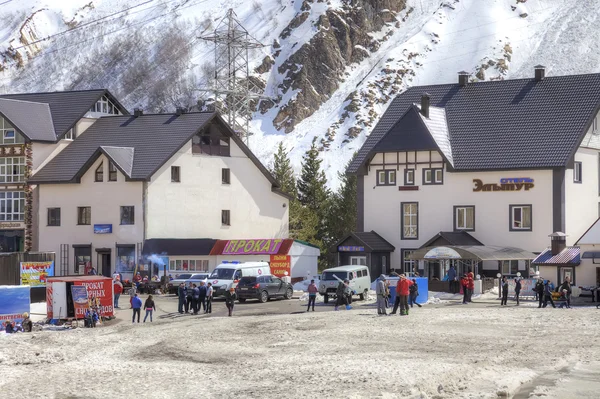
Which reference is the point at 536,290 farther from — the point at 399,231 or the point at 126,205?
the point at 126,205

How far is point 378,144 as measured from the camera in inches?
2771

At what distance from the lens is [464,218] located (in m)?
67.7

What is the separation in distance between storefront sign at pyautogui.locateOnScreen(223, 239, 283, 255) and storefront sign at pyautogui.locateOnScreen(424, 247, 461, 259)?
11.3m

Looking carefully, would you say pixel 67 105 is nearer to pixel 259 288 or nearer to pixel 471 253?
pixel 259 288

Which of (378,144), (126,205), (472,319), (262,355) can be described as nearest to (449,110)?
(378,144)

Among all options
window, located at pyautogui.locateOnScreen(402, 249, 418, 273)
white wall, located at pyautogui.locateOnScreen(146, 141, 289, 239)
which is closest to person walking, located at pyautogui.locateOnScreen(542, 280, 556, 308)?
window, located at pyautogui.locateOnScreen(402, 249, 418, 273)

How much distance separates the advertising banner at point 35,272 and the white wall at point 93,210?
12877 mm

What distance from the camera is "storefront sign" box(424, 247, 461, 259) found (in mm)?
60719

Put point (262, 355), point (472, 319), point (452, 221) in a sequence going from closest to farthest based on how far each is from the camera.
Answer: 1. point (262, 355)
2. point (472, 319)
3. point (452, 221)

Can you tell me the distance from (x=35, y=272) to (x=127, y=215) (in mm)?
14122

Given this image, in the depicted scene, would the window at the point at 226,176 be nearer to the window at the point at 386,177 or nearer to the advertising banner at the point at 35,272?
the window at the point at 386,177

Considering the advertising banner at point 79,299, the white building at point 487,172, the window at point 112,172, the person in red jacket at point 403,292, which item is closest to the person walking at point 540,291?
the person in red jacket at point 403,292

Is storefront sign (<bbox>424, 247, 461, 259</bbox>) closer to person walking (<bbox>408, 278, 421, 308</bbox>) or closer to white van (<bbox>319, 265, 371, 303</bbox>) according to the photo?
white van (<bbox>319, 265, 371, 303</bbox>)

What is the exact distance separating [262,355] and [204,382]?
16.7 feet
